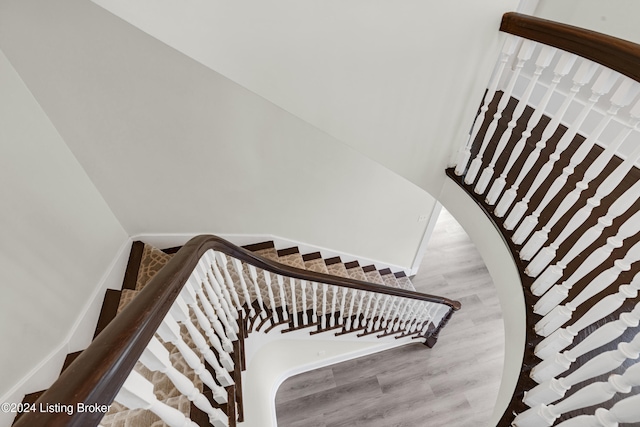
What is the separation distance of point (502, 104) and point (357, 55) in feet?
2.59

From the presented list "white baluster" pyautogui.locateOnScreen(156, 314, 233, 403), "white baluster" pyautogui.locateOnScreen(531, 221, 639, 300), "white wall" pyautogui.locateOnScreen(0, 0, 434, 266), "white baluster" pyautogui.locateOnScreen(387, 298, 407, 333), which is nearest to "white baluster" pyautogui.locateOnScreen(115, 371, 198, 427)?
"white baluster" pyautogui.locateOnScreen(156, 314, 233, 403)

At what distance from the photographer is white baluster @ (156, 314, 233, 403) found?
36.5 inches

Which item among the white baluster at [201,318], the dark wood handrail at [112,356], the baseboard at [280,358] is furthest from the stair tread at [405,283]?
the dark wood handrail at [112,356]

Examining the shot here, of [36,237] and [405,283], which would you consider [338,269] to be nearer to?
[405,283]

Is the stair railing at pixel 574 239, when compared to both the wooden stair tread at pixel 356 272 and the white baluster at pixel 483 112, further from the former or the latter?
the wooden stair tread at pixel 356 272

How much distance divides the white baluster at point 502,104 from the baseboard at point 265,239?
Result: 7.41ft

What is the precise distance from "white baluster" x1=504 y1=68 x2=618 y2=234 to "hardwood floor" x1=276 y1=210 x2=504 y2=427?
2786 millimetres

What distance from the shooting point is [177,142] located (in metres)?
2.48

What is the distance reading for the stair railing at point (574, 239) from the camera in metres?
0.95

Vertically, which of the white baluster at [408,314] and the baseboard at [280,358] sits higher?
the white baluster at [408,314]

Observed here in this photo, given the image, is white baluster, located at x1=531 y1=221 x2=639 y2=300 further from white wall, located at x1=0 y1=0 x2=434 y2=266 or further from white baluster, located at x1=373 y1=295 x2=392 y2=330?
white baluster, located at x1=373 y1=295 x2=392 y2=330

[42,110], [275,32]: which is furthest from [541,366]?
[42,110]

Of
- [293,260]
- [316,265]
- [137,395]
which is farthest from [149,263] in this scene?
[137,395]

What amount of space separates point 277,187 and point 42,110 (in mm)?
1849
